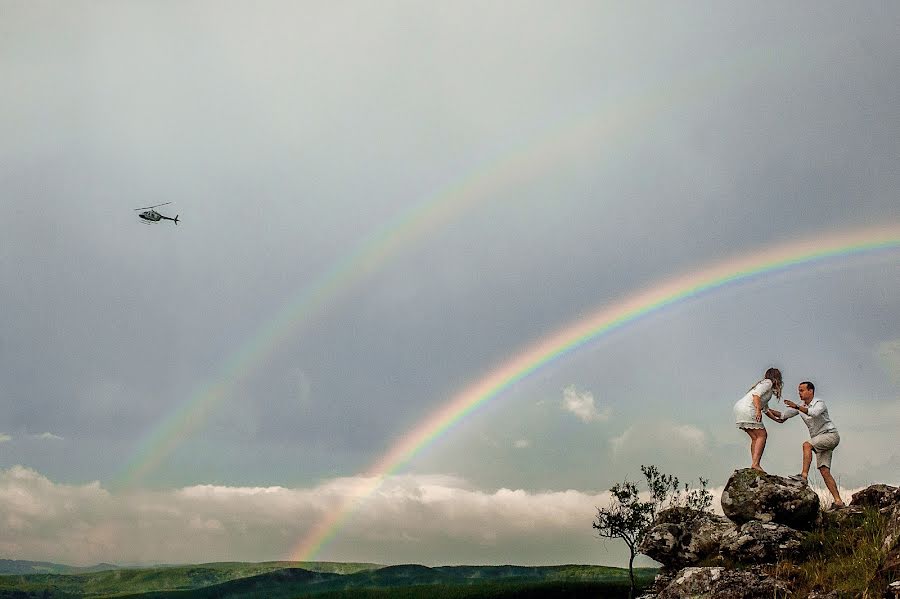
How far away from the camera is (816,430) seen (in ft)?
76.7

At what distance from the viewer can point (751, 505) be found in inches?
832

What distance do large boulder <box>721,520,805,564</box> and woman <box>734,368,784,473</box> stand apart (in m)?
2.92

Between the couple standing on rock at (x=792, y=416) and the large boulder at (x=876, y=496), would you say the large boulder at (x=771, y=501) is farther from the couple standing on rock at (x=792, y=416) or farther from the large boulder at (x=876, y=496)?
the large boulder at (x=876, y=496)

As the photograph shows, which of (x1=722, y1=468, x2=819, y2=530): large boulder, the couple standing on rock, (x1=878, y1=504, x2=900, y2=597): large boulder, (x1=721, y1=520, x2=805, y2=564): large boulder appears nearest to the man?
the couple standing on rock

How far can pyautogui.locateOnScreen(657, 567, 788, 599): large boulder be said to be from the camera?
1698cm

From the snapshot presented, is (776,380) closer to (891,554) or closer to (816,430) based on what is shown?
(816,430)

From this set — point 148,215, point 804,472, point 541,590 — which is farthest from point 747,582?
point 541,590

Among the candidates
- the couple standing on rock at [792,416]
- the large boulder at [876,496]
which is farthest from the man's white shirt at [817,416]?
the large boulder at [876,496]

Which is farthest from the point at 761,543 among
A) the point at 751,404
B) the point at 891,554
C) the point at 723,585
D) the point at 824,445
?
the point at 824,445

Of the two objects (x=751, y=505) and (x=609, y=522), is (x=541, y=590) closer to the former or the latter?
(x=609, y=522)

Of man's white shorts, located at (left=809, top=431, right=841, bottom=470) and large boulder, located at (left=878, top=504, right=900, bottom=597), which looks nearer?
large boulder, located at (left=878, top=504, right=900, bottom=597)

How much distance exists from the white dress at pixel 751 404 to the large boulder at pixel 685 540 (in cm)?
332

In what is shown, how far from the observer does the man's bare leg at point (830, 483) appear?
2361cm

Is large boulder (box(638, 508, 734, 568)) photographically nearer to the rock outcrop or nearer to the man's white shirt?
the rock outcrop
